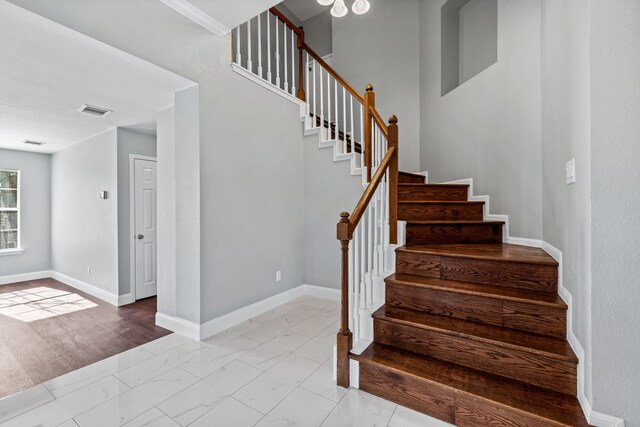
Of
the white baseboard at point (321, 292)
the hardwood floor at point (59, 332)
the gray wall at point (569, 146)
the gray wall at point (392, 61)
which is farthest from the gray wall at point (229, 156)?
the gray wall at point (569, 146)

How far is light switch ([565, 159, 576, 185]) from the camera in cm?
164

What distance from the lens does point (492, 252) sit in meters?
2.33

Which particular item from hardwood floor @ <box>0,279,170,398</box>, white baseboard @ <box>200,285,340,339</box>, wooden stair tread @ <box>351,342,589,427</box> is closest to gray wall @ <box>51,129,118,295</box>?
hardwood floor @ <box>0,279,170,398</box>

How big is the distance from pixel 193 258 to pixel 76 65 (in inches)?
69.5

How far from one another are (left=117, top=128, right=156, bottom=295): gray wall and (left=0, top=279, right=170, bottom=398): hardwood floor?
0.40 metres

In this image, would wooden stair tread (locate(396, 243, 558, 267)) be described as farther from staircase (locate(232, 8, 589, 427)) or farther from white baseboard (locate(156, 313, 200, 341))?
white baseboard (locate(156, 313, 200, 341))

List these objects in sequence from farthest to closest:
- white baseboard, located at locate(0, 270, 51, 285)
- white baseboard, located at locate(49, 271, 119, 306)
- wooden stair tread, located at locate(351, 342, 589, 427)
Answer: white baseboard, located at locate(0, 270, 51, 285), white baseboard, located at locate(49, 271, 119, 306), wooden stair tread, located at locate(351, 342, 589, 427)

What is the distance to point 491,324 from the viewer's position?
191 centimetres

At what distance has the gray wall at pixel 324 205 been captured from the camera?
3766 millimetres

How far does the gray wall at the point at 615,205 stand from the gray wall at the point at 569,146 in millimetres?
38

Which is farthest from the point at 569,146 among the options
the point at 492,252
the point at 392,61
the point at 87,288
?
the point at 87,288

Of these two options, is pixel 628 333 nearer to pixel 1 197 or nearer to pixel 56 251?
pixel 56 251

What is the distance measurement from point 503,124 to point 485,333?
238 centimetres

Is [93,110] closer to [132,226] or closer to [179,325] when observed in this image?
[132,226]
